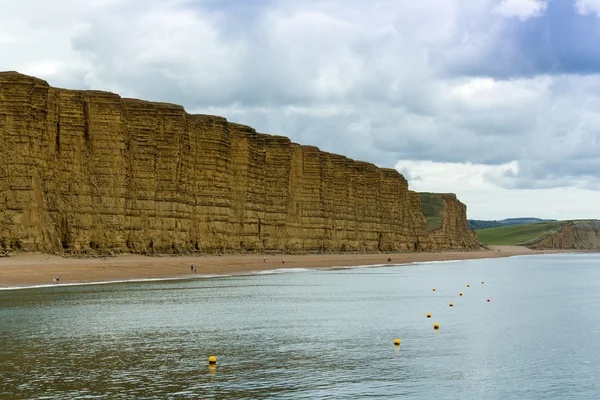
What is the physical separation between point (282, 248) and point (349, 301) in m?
49.8

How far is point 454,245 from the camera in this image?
150250 mm

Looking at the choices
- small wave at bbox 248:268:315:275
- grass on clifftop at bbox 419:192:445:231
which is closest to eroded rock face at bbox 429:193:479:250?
grass on clifftop at bbox 419:192:445:231

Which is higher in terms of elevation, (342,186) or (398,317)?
(342,186)

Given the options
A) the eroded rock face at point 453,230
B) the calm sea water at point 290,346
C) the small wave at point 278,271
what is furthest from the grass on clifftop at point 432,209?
the calm sea water at point 290,346

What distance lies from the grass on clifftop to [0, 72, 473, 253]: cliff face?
181ft

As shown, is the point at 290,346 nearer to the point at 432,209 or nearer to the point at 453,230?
the point at 453,230

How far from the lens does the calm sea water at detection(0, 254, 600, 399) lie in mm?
15492

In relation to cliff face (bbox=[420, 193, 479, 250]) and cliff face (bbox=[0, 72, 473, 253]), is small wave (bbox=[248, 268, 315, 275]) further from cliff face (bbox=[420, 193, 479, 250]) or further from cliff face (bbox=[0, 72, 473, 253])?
cliff face (bbox=[420, 193, 479, 250])

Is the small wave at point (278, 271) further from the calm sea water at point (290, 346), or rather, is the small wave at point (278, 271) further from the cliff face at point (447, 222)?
the cliff face at point (447, 222)

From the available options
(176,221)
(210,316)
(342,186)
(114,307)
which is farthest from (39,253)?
(342,186)

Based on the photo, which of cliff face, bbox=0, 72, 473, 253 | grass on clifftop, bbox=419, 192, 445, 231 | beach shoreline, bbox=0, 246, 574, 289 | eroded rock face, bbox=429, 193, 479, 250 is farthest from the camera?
grass on clifftop, bbox=419, 192, 445, 231

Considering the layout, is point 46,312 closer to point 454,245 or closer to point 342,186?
point 342,186

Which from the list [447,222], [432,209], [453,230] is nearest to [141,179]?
[447,222]

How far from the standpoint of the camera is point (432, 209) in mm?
154375
